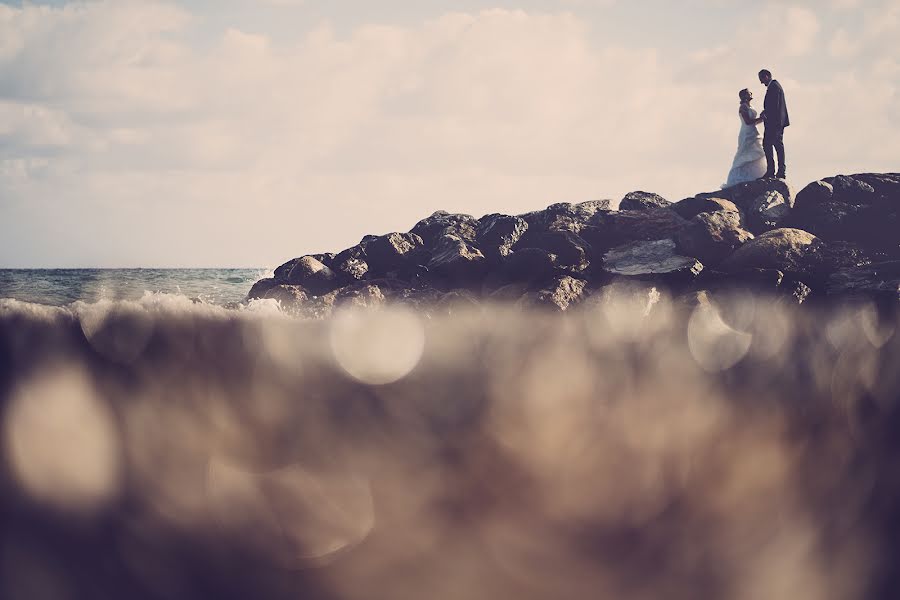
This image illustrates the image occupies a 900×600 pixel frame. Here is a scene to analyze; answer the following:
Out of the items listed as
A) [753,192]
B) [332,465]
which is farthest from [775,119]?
[332,465]

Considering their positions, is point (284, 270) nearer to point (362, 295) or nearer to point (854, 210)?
point (362, 295)

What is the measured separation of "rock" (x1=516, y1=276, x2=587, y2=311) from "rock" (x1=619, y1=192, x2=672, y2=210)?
3.11 metres

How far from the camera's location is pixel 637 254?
10.2 meters

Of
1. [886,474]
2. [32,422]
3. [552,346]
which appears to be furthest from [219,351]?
[886,474]

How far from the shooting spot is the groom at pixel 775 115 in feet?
37.2

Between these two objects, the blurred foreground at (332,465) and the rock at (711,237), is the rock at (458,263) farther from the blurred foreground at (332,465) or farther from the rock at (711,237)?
the blurred foreground at (332,465)

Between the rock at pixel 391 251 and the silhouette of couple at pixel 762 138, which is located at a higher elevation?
the silhouette of couple at pixel 762 138

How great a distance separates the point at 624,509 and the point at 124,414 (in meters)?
0.75

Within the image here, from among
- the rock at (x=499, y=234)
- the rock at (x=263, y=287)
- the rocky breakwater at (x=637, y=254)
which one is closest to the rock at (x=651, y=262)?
the rocky breakwater at (x=637, y=254)

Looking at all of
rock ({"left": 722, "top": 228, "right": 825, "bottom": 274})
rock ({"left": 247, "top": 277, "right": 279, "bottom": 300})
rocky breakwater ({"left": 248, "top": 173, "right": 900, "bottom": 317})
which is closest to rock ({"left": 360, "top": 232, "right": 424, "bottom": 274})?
rocky breakwater ({"left": 248, "top": 173, "right": 900, "bottom": 317})

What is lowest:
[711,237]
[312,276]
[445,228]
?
[312,276]

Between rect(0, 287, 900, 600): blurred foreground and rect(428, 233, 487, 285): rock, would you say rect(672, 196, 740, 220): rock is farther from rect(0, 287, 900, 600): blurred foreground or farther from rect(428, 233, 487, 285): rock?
rect(0, 287, 900, 600): blurred foreground

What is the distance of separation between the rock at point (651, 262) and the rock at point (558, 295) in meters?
0.90

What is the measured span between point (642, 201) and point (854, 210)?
338 centimetres
